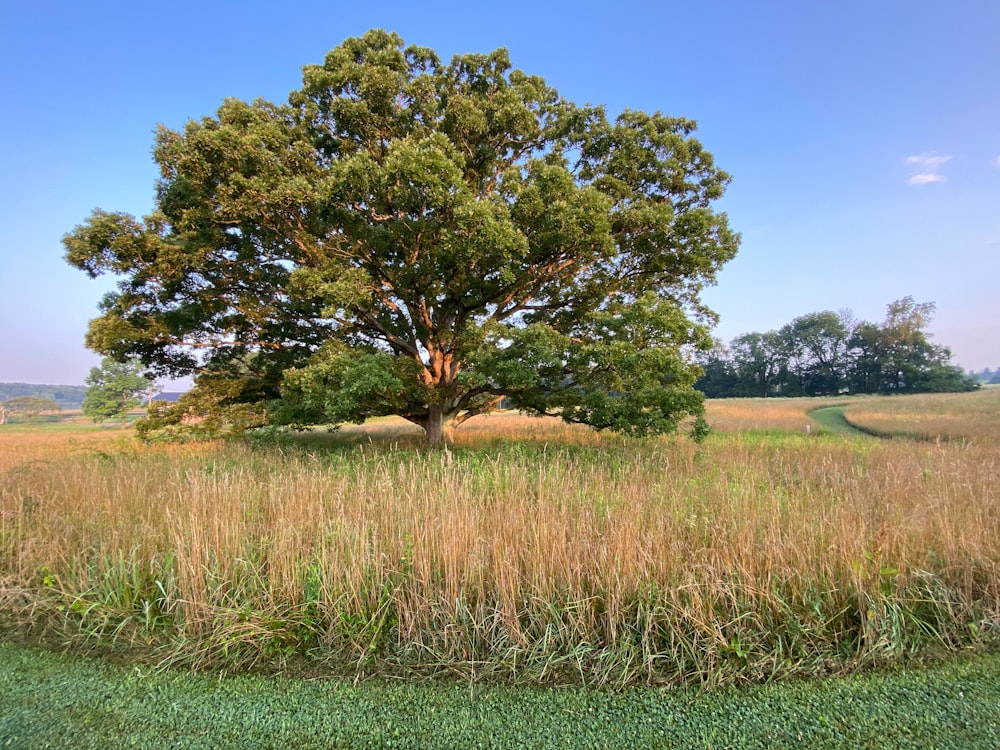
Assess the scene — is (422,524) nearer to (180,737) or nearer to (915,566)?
(180,737)

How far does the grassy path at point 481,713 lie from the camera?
5.48 ft

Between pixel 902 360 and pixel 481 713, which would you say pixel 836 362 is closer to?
pixel 902 360

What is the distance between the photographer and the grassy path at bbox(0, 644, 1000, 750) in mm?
1669

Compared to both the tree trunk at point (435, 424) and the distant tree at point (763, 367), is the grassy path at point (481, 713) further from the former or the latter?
the distant tree at point (763, 367)

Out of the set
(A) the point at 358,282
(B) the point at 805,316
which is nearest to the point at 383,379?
(A) the point at 358,282

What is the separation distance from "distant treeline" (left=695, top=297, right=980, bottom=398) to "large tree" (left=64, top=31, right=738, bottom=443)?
153 feet

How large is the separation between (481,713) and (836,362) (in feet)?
277

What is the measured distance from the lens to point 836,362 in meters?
65.4

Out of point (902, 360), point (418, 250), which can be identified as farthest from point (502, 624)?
point (902, 360)

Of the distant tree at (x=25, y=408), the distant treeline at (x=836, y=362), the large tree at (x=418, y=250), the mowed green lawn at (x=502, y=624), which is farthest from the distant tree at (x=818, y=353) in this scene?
the distant tree at (x=25, y=408)

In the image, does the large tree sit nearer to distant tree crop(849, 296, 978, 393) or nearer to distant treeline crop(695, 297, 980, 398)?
distant treeline crop(695, 297, 980, 398)

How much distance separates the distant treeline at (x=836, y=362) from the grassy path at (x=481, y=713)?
53.7 metres

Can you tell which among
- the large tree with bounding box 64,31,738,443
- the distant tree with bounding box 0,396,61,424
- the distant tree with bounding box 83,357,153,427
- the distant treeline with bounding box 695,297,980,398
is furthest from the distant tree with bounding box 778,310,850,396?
the distant tree with bounding box 0,396,61,424

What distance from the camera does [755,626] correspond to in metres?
2.29
